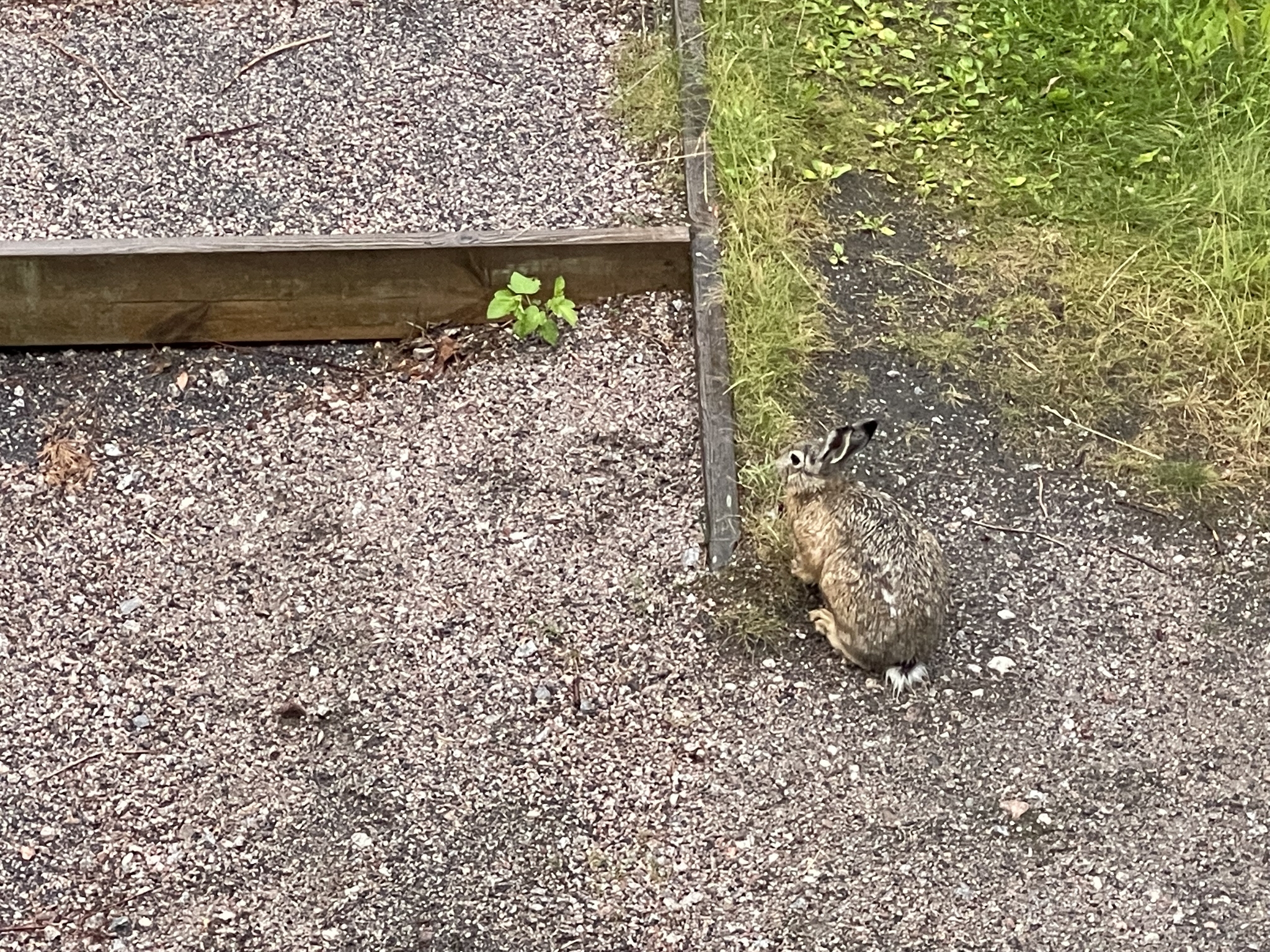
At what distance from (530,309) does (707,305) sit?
1.96ft

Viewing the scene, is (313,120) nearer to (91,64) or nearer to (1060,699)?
(91,64)

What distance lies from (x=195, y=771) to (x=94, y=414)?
57.6 inches

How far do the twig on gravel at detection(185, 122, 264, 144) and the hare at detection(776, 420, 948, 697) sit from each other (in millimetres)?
2568

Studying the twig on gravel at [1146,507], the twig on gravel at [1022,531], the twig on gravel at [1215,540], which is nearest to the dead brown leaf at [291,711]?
the twig on gravel at [1022,531]

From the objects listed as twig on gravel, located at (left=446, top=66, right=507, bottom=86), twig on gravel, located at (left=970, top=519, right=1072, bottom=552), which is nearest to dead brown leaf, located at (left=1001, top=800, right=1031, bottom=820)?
twig on gravel, located at (left=970, top=519, right=1072, bottom=552)

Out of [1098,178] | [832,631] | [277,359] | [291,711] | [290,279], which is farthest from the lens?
[1098,178]

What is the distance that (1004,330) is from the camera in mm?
5004

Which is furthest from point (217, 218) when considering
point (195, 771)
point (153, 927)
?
point (153, 927)

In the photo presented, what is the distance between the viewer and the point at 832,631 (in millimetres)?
4055

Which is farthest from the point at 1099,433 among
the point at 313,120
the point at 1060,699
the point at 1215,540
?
the point at 313,120

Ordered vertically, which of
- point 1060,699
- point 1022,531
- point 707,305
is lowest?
point 1060,699

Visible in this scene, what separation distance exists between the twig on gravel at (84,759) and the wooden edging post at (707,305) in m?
1.71

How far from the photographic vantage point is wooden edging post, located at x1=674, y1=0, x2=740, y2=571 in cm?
432

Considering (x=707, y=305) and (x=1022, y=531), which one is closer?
(x=1022, y=531)
